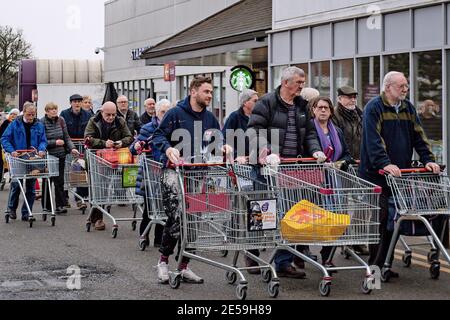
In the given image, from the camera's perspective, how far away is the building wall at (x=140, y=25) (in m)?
44.5

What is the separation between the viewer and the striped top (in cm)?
1057

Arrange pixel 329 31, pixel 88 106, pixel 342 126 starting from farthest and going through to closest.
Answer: pixel 329 31, pixel 88 106, pixel 342 126

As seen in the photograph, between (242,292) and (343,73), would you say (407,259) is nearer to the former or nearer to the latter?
(242,292)

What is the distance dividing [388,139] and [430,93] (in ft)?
30.6

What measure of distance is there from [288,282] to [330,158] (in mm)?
1520

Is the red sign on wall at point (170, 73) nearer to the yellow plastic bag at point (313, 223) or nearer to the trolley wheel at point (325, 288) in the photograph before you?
the yellow plastic bag at point (313, 223)

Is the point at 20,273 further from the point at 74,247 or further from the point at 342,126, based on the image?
the point at 342,126

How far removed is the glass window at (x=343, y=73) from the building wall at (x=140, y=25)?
16.6 meters

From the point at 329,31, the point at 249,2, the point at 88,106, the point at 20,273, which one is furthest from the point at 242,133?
the point at 249,2

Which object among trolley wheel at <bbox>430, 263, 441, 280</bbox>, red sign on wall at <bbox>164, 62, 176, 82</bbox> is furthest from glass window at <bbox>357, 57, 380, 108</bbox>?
trolley wheel at <bbox>430, 263, 441, 280</bbox>

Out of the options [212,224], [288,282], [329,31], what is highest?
[329,31]

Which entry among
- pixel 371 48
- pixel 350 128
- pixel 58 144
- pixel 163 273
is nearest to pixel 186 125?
pixel 163 273

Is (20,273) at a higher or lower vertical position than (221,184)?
lower

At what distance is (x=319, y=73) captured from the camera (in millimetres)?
24609
